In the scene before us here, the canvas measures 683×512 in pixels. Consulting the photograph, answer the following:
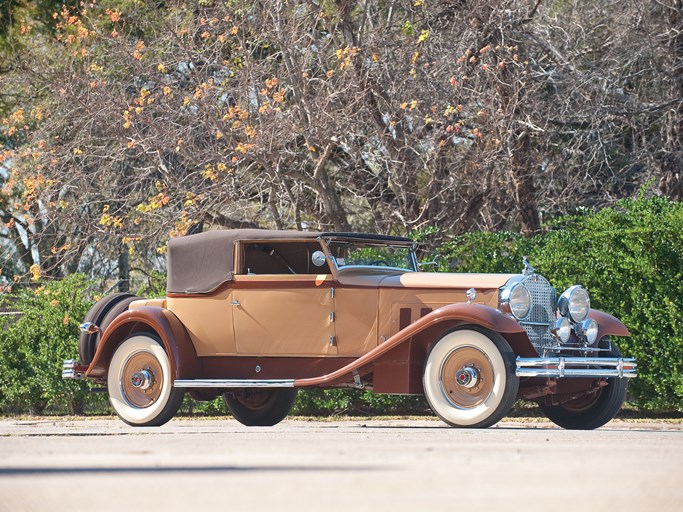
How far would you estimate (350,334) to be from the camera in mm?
10742

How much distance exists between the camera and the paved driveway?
4.96 m

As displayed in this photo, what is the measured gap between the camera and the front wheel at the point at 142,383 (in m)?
11.3

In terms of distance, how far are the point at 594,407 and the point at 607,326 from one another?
0.74 metres

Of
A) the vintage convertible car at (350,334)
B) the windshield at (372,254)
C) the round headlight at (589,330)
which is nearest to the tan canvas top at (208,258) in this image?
the vintage convertible car at (350,334)

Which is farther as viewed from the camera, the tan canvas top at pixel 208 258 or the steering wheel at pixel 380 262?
the steering wheel at pixel 380 262

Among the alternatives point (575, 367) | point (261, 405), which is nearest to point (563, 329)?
point (575, 367)

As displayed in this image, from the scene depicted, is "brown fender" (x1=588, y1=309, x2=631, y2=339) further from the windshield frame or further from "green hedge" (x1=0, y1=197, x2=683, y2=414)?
the windshield frame

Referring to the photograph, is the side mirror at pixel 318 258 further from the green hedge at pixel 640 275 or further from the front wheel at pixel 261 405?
the green hedge at pixel 640 275

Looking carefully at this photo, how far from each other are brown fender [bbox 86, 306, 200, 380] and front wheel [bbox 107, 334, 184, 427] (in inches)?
5.9

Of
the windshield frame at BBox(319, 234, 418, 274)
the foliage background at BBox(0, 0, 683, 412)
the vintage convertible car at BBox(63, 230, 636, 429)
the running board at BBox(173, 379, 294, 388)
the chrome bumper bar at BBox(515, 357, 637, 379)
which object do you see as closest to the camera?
the chrome bumper bar at BBox(515, 357, 637, 379)

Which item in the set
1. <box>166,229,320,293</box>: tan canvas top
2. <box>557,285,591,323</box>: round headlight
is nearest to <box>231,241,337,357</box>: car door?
<box>166,229,320,293</box>: tan canvas top

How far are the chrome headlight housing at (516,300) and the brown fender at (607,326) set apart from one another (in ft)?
2.93

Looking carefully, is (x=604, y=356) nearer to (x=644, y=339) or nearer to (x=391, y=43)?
(x=644, y=339)

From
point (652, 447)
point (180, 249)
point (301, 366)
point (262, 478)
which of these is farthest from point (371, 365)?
point (262, 478)
